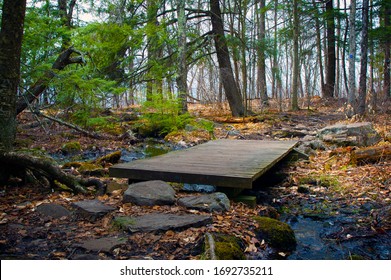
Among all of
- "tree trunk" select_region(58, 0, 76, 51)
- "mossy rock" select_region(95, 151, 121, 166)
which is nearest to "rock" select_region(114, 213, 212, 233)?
"mossy rock" select_region(95, 151, 121, 166)

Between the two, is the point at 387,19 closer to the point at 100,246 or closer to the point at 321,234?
the point at 321,234

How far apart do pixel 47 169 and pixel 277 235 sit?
127 inches

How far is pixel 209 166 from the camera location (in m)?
5.35

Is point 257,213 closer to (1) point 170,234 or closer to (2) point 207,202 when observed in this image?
(2) point 207,202

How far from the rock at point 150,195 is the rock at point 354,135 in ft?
18.8

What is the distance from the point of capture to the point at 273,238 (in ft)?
11.8

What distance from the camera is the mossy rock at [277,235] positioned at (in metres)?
3.59

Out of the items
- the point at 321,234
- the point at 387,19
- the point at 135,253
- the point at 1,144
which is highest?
the point at 387,19

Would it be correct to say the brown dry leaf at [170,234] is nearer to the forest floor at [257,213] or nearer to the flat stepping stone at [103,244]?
the forest floor at [257,213]

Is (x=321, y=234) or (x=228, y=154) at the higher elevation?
(x=228, y=154)

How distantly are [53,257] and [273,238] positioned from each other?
2.06 m

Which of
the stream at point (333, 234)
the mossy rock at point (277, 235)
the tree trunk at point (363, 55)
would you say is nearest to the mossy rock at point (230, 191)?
the stream at point (333, 234)

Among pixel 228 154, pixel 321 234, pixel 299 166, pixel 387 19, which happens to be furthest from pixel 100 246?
pixel 387 19

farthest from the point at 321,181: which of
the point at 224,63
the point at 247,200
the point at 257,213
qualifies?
the point at 224,63
